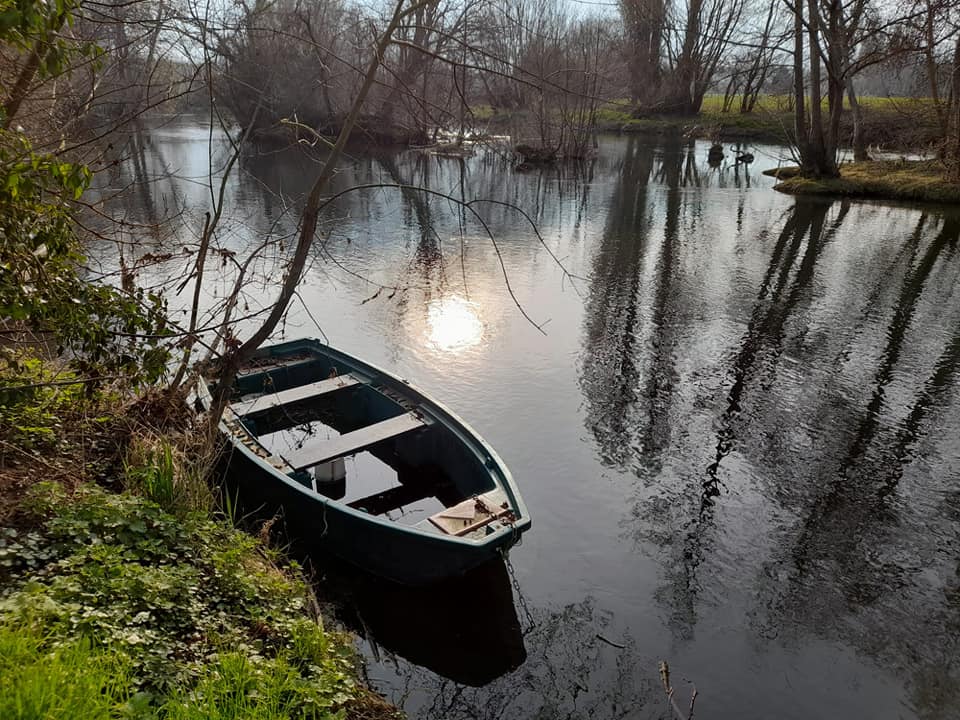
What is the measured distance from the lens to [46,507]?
13.4 feet

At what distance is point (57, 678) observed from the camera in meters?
2.64

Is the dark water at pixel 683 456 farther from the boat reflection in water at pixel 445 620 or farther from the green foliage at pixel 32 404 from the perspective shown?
the green foliage at pixel 32 404

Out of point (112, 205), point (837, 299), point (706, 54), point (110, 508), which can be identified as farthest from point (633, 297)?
point (706, 54)

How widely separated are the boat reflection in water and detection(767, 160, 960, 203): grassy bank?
63.8ft

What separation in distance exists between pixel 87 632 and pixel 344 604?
231cm

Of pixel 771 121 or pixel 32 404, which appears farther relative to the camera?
pixel 771 121

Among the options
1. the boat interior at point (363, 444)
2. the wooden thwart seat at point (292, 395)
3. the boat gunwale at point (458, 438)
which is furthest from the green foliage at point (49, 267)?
the wooden thwart seat at point (292, 395)

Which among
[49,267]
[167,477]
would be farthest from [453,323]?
[49,267]

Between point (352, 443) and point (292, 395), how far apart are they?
47.6 inches

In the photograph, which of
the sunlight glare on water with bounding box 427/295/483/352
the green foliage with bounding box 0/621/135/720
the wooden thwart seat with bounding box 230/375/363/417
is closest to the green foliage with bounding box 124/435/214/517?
the wooden thwart seat with bounding box 230/375/363/417

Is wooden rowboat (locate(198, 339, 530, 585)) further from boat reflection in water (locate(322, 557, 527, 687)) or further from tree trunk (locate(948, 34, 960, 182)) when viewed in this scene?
tree trunk (locate(948, 34, 960, 182))

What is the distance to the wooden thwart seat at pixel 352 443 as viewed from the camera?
19.7 feet

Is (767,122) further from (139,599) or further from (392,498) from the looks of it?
(139,599)

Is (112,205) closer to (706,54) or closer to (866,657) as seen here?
(866,657)
